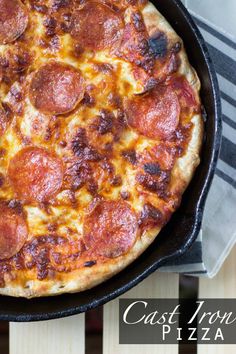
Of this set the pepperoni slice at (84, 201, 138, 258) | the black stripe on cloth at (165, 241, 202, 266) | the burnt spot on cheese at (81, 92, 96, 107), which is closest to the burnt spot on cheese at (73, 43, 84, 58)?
the burnt spot on cheese at (81, 92, 96, 107)

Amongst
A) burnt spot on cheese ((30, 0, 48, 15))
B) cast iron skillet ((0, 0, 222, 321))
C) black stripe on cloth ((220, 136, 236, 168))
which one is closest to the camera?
cast iron skillet ((0, 0, 222, 321))

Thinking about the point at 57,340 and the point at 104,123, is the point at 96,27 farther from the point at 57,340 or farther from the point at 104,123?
the point at 57,340

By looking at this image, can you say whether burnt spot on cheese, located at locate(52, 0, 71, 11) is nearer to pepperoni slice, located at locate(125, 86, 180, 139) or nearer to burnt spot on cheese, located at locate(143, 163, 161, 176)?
pepperoni slice, located at locate(125, 86, 180, 139)

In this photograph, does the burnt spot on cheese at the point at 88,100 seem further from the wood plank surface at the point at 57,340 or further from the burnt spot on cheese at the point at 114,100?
the wood plank surface at the point at 57,340

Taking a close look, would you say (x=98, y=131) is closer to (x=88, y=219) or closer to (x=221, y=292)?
(x=88, y=219)

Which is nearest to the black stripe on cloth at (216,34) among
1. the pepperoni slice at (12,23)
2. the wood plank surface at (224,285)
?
the pepperoni slice at (12,23)

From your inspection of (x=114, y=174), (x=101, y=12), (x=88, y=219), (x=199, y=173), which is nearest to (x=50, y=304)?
(x=88, y=219)
